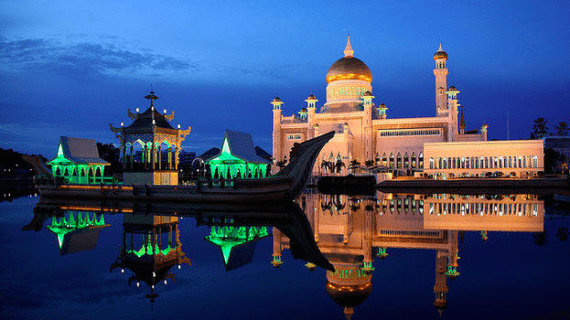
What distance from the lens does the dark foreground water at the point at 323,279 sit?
6.65m

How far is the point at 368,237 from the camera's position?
43.5 feet

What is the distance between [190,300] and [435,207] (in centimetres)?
1682

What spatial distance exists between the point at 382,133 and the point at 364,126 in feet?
6.89

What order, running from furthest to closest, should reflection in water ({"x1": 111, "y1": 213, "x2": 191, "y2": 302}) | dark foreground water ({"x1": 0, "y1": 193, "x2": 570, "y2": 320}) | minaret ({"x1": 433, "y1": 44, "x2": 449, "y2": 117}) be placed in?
minaret ({"x1": 433, "y1": 44, "x2": 449, "y2": 117}) < reflection in water ({"x1": 111, "y1": 213, "x2": 191, "y2": 302}) < dark foreground water ({"x1": 0, "y1": 193, "x2": 570, "y2": 320})

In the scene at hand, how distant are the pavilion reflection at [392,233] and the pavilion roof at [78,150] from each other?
16857 mm

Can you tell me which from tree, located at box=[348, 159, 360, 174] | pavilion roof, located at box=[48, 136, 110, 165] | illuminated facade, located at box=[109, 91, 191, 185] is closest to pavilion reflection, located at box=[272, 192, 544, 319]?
illuminated facade, located at box=[109, 91, 191, 185]

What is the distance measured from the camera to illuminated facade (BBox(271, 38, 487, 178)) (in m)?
48.2

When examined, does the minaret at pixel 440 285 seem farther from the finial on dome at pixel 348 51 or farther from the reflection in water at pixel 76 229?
the finial on dome at pixel 348 51

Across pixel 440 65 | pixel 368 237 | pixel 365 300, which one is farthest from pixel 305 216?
pixel 440 65

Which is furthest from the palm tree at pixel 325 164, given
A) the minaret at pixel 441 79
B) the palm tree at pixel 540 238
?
the palm tree at pixel 540 238

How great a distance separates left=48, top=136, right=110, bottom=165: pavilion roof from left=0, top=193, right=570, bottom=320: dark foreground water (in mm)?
16178

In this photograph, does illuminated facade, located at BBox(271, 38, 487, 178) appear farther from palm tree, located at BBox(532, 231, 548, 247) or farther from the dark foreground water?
the dark foreground water

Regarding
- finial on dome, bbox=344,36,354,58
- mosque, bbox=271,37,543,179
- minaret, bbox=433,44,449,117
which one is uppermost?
finial on dome, bbox=344,36,354,58

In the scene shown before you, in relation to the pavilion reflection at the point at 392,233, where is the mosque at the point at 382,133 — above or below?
above
